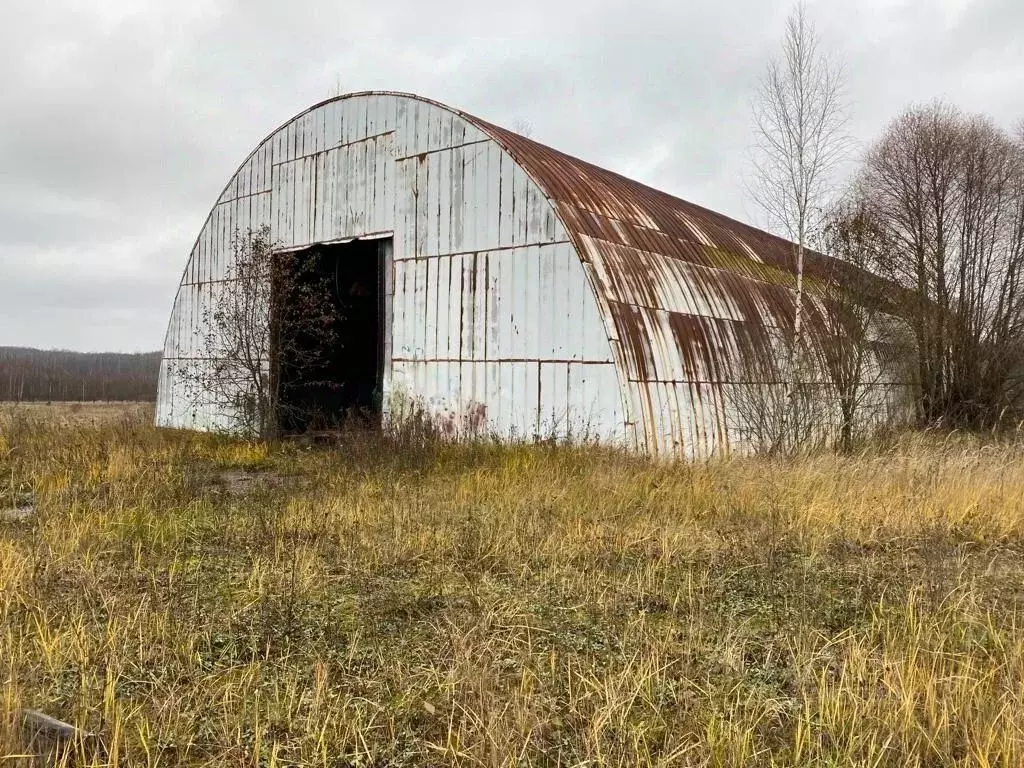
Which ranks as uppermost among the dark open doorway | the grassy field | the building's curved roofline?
the building's curved roofline

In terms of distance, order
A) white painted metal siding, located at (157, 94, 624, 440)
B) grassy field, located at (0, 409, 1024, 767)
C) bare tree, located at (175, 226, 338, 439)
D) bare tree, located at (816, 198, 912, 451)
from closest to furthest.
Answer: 1. grassy field, located at (0, 409, 1024, 767)
2. white painted metal siding, located at (157, 94, 624, 440)
3. bare tree, located at (816, 198, 912, 451)
4. bare tree, located at (175, 226, 338, 439)

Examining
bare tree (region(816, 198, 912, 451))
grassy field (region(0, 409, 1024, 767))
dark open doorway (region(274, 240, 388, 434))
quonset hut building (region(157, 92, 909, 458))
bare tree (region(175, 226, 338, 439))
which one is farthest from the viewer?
dark open doorway (region(274, 240, 388, 434))

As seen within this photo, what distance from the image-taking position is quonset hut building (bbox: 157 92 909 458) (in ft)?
36.8

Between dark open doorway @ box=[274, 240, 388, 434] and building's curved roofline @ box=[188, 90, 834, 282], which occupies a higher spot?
building's curved roofline @ box=[188, 90, 834, 282]

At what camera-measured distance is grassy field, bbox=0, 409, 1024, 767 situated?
2.96m

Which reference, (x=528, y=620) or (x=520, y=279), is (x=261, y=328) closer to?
(x=520, y=279)

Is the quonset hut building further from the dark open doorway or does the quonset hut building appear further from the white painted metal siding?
the dark open doorway

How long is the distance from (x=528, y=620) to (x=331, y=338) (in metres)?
13.0

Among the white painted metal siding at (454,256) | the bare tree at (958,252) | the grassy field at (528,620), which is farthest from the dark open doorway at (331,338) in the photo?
the bare tree at (958,252)

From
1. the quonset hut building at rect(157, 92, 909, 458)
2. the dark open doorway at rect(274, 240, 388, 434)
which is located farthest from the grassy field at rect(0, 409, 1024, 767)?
the dark open doorway at rect(274, 240, 388, 434)

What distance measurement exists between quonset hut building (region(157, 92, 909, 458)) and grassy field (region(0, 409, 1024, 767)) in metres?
2.80

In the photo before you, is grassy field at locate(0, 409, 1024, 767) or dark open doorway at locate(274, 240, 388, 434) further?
dark open doorway at locate(274, 240, 388, 434)

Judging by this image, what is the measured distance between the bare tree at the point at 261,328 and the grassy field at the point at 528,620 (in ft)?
20.3

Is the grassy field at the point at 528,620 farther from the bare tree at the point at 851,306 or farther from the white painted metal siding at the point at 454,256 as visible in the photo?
the bare tree at the point at 851,306
